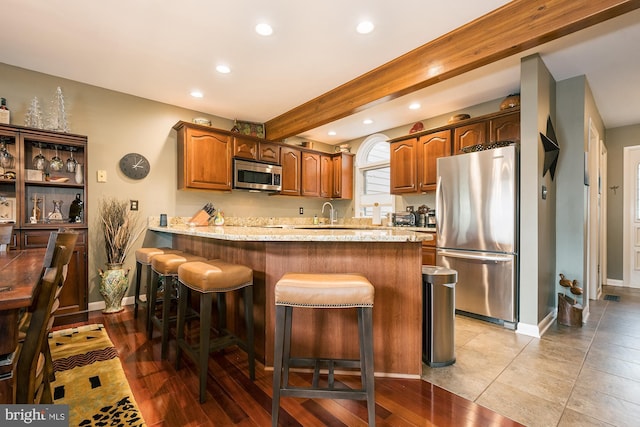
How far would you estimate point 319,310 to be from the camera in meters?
1.95

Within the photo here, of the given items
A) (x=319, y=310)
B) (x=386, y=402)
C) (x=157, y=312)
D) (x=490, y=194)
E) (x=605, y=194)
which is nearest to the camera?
(x=386, y=402)

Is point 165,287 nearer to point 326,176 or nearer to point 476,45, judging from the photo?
point 476,45

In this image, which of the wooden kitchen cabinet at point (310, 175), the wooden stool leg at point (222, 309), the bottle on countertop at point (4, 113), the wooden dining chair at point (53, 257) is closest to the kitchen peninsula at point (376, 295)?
the wooden stool leg at point (222, 309)

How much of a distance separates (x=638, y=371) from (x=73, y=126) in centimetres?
547

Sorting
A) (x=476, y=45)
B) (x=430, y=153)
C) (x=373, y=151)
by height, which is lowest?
(x=430, y=153)

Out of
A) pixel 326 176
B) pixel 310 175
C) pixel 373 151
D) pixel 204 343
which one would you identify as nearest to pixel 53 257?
pixel 204 343

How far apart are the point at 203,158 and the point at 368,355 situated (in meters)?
3.41

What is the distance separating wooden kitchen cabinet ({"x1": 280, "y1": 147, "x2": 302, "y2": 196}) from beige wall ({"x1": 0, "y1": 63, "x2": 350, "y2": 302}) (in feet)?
3.74

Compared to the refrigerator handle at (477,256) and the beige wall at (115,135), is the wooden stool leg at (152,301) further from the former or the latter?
the refrigerator handle at (477,256)

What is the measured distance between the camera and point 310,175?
17.3ft

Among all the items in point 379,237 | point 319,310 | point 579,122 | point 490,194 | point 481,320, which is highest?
point 579,122

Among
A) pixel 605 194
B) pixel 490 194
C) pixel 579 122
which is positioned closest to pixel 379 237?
pixel 490 194

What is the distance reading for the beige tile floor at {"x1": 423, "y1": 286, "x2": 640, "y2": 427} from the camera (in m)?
1.58

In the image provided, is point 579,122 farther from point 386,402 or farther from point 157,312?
point 157,312
